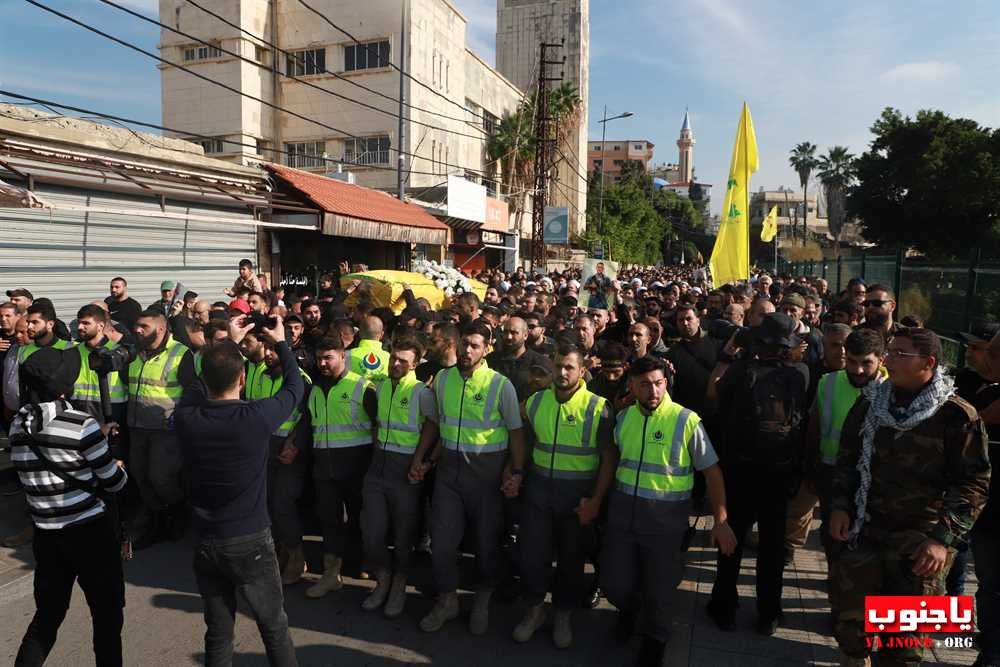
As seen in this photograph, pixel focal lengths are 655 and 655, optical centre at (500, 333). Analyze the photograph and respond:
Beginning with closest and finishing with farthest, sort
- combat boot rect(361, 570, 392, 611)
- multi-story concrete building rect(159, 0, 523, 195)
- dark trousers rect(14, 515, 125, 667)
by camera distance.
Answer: dark trousers rect(14, 515, 125, 667)
combat boot rect(361, 570, 392, 611)
multi-story concrete building rect(159, 0, 523, 195)

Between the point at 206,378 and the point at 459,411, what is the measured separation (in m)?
1.65

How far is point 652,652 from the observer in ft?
12.0

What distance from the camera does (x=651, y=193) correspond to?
69.4 m

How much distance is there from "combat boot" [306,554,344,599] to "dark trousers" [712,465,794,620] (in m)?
2.62

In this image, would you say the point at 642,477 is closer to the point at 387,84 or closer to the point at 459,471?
the point at 459,471

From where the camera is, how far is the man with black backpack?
13.1 feet

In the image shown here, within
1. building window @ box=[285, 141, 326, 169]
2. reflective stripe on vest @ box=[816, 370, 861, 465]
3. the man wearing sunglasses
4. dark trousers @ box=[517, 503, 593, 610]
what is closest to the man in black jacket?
dark trousers @ box=[517, 503, 593, 610]

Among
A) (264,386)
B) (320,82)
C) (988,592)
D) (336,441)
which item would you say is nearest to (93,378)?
(264,386)

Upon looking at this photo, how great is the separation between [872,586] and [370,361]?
3.46m

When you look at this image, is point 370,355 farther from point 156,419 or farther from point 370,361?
point 156,419

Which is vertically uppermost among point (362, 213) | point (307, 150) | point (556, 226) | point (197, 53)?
point (197, 53)

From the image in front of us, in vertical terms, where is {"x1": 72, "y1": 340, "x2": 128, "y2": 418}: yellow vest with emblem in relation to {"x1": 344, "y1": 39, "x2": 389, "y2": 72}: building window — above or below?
below

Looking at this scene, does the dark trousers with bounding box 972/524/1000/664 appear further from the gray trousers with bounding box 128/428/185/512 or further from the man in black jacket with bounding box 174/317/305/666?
the gray trousers with bounding box 128/428/185/512

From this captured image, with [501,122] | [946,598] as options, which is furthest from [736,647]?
[501,122]
